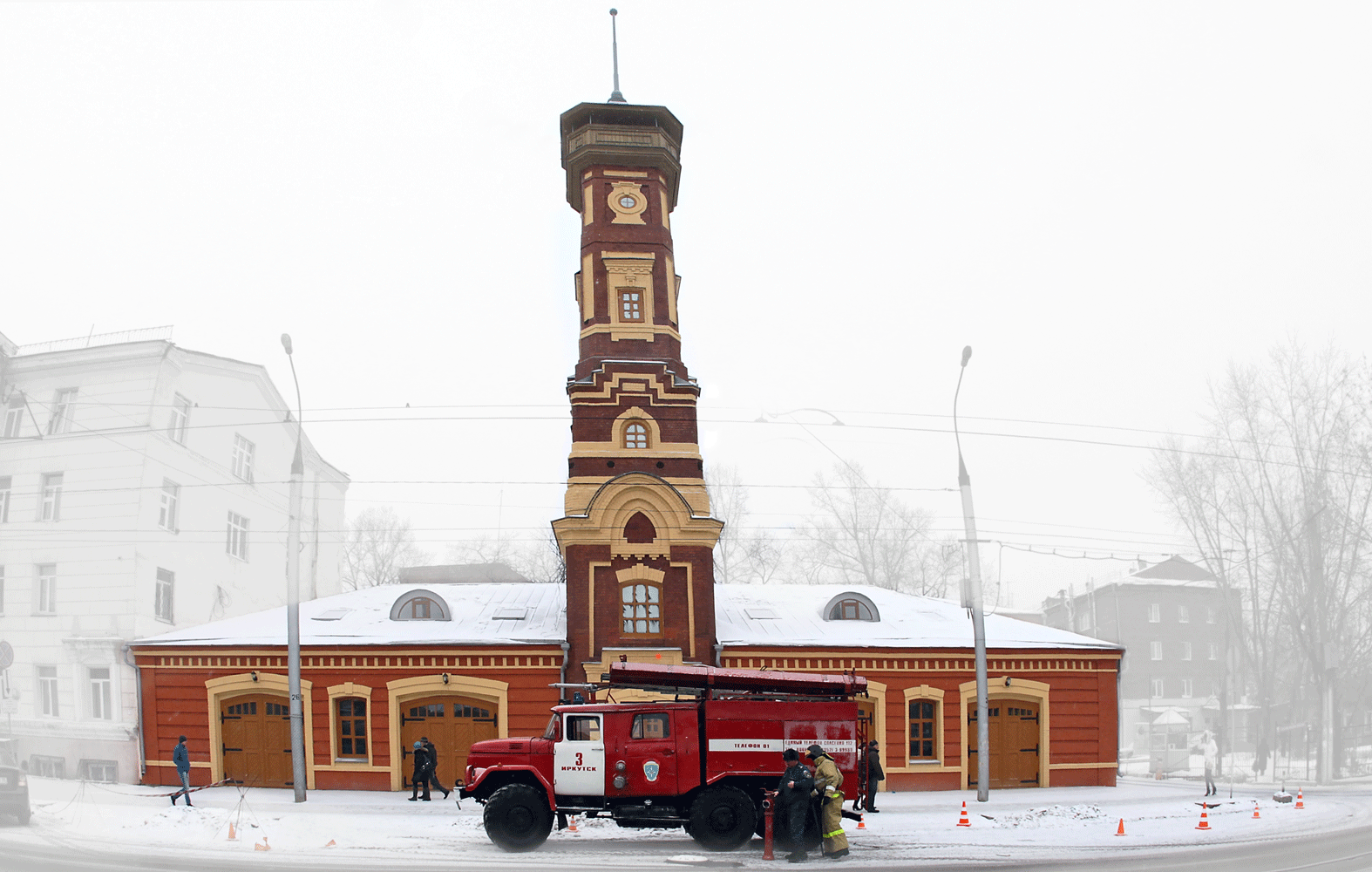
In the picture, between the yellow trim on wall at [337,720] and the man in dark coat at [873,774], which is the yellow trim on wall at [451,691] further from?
the man in dark coat at [873,774]

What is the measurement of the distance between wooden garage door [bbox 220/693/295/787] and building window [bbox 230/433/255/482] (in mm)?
9589

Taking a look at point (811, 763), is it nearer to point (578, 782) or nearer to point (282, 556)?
point (578, 782)

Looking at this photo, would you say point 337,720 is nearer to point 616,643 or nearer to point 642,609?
point 616,643

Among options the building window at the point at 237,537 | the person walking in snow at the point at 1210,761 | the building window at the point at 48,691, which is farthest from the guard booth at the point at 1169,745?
the building window at the point at 48,691

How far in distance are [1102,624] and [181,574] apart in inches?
2605

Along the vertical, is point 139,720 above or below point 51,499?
below

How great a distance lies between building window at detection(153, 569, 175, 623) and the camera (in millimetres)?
16922

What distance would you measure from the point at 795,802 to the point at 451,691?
13607 millimetres

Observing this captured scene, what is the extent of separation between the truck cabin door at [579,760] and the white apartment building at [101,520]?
716 cm

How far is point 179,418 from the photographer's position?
16.7 meters

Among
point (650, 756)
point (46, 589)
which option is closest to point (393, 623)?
point (650, 756)

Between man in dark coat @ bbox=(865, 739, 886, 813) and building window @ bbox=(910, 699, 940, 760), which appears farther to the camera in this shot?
building window @ bbox=(910, 699, 940, 760)

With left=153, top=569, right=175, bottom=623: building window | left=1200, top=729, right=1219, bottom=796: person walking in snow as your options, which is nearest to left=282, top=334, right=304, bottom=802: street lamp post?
left=153, top=569, right=175, bottom=623: building window

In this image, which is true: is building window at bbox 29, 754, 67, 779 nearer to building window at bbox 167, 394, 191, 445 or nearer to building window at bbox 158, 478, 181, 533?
building window at bbox 158, 478, 181, 533
